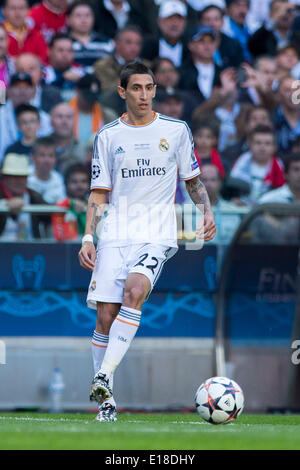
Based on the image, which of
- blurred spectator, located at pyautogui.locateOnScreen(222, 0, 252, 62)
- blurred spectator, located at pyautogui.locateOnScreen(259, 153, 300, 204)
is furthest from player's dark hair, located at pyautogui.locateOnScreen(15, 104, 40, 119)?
blurred spectator, located at pyautogui.locateOnScreen(222, 0, 252, 62)

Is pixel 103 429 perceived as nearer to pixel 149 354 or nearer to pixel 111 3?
pixel 149 354

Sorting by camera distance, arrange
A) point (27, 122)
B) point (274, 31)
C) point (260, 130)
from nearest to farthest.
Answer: point (27, 122) < point (260, 130) < point (274, 31)

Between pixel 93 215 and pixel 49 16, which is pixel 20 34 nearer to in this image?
pixel 49 16

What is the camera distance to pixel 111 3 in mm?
14969

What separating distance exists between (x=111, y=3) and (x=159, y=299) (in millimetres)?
5158

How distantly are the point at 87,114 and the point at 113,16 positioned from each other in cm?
282

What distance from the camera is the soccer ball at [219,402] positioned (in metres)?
6.91

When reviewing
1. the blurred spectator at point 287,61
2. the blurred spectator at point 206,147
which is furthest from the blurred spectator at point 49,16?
the blurred spectator at point 287,61

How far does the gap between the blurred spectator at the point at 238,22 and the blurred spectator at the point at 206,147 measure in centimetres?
294

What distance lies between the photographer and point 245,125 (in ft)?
44.5

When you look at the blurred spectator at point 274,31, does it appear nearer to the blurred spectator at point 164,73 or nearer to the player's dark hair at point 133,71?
the blurred spectator at point 164,73

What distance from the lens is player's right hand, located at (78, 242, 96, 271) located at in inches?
291

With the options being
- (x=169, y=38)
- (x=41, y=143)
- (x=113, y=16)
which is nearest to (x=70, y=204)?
(x=41, y=143)
